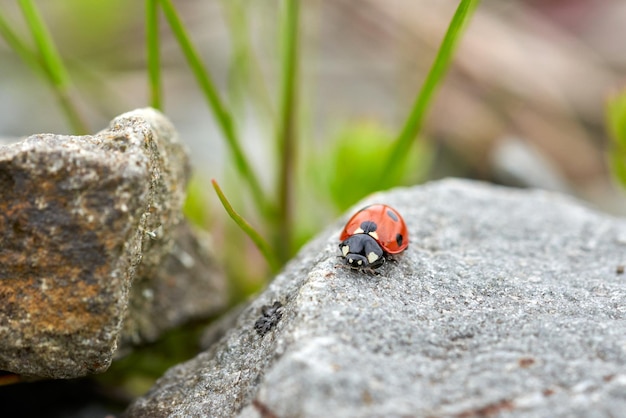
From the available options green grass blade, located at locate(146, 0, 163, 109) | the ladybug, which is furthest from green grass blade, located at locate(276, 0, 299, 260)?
the ladybug

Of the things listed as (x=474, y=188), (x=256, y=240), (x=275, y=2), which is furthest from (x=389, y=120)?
(x=256, y=240)

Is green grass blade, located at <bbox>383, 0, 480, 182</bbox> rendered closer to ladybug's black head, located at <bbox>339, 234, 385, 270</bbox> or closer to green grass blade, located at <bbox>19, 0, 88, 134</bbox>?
ladybug's black head, located at <bbox>339, 234, 385, 270</bbox>

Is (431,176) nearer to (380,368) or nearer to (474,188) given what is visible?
(474,188)

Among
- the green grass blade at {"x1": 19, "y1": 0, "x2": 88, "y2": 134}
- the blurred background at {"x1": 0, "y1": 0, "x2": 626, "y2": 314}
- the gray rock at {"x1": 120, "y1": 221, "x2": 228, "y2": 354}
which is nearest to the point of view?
the gray rock at {"x1": 120, "y1": 221, "x2": 228, "y2": 354}

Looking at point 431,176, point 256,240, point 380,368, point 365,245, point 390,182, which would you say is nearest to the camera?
point 380,368

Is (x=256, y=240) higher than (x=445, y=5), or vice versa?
(x=445, y=5)

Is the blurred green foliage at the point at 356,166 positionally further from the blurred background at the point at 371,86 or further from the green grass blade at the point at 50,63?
the green grass blade at the point at 50,63
